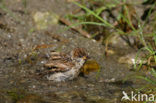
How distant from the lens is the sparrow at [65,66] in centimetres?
433

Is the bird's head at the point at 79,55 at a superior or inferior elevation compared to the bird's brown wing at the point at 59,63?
superior

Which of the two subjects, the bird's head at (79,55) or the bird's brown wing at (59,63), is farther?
the bird's head at (79,55)

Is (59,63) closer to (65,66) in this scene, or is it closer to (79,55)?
(65,66)

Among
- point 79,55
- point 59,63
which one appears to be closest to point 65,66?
point 59,63

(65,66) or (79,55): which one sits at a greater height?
(79,55)

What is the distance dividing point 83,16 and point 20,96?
9.20 ft

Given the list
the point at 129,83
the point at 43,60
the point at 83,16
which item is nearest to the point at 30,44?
the point at 43,60

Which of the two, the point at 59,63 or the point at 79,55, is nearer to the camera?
the point at 59,63

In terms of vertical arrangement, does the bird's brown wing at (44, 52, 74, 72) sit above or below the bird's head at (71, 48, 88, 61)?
below

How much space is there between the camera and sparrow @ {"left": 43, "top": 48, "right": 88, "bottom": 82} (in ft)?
14.2

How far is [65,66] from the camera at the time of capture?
14.2 ft

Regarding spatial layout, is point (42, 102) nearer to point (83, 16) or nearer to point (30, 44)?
point (30, 44)

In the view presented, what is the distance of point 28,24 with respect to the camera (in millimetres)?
6215

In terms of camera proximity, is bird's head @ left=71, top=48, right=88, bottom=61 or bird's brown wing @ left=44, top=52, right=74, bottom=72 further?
bird's head @ left=71, top=48, right=88, bottom=61
